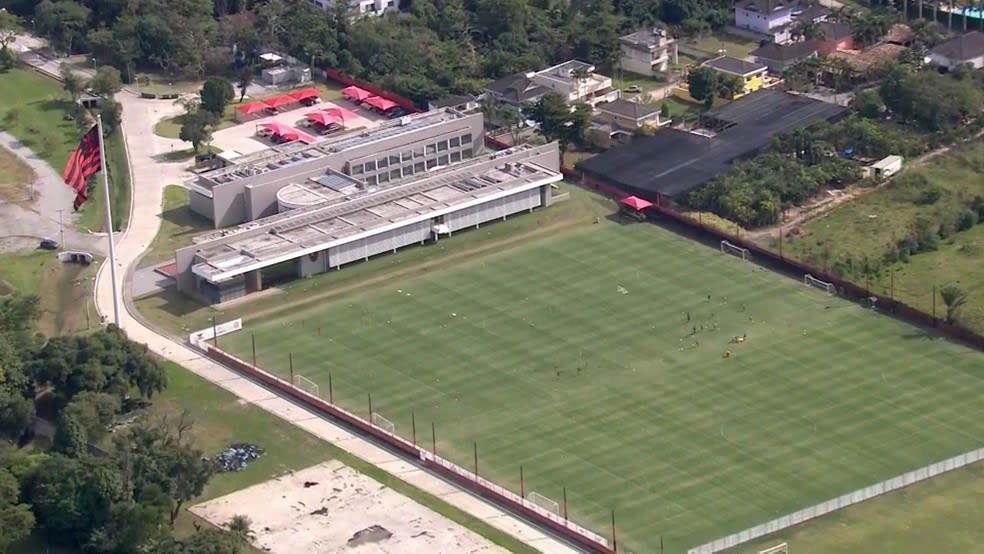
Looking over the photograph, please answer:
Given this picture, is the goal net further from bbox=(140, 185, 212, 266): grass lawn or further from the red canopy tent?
the red canopy tent

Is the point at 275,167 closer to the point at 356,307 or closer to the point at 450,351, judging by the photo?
the point at 356,307

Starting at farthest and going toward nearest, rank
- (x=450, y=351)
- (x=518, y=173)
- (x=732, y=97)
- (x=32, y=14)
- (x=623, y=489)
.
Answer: (x=32, y=14), (x=732, y=97), (x=518, y=173), (x=450, y=351), (x=623, y=489)

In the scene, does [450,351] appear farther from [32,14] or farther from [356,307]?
[32,14]

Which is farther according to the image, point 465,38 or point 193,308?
point 465,38

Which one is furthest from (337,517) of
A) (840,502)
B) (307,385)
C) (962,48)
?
(962,48)

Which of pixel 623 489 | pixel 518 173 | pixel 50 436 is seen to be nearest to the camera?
pixel 623 489

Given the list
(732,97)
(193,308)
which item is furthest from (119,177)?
(732,97)

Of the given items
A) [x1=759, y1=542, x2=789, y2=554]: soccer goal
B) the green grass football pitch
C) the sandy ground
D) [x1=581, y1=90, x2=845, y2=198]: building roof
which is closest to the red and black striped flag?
the green grass football pitch
